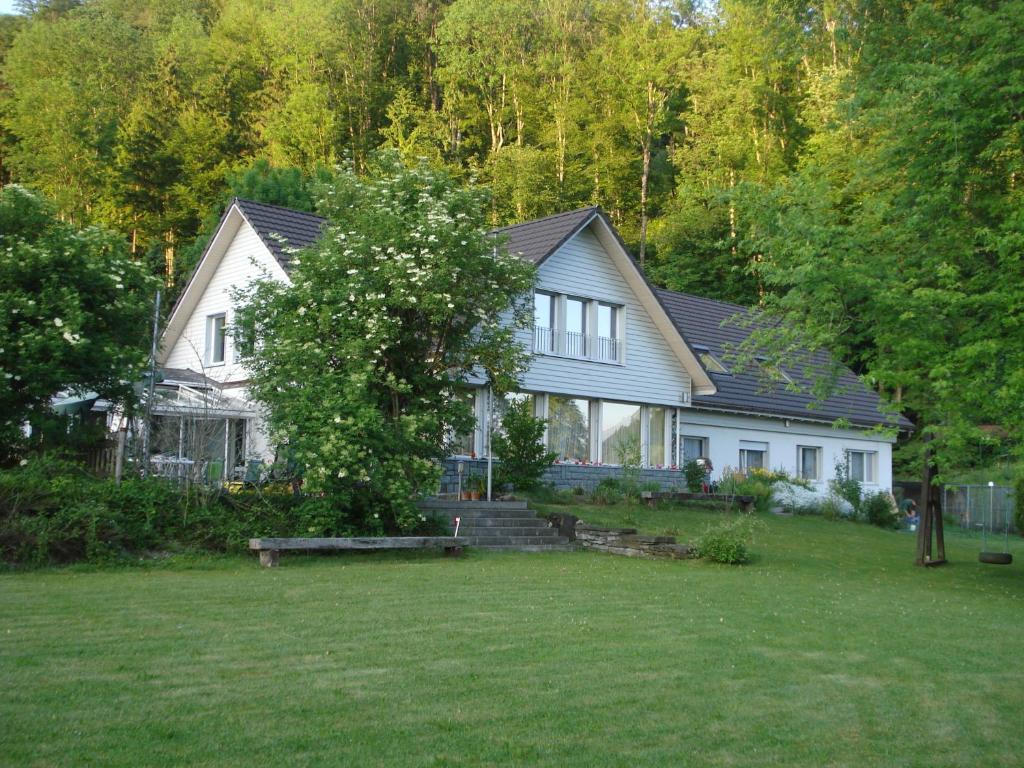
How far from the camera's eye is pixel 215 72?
50938 millimetres

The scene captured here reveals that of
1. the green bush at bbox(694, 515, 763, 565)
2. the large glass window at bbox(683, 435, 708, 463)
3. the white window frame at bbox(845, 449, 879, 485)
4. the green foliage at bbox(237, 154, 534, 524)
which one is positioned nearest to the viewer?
the green foliage at bbox(237, 154, 534, 524)

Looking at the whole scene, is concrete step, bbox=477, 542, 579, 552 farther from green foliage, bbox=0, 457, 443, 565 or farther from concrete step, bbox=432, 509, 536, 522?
green foliage, bbox=0, 457, 443, 565

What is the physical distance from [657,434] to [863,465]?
Answer: 10981 mm

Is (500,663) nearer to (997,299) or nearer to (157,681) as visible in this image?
(157,681)

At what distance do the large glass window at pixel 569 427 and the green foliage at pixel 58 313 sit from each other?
1125cm

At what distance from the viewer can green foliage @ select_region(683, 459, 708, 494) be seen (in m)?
29.1

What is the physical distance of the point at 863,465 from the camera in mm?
36969

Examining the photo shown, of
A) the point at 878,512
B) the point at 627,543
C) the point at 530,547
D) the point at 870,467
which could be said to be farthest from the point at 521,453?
the point at 870,467

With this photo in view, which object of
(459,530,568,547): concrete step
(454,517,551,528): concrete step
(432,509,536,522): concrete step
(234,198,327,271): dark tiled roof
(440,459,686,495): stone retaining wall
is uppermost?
(234,198,327,271): dark tiled roof

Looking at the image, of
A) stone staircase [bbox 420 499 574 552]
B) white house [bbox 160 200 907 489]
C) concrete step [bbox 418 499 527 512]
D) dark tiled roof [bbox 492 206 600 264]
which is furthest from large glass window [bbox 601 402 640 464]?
stone staircase [bbox 420 499 574 552]

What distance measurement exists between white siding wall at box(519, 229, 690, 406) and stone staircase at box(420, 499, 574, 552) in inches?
225

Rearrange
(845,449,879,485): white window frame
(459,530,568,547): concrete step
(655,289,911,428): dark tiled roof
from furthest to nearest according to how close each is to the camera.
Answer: (845,449,879,485): white window frame, (655,289,911,428): dark tiled roof, (459,530,568,547): concrete step

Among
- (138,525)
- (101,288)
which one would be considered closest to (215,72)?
(101,288)

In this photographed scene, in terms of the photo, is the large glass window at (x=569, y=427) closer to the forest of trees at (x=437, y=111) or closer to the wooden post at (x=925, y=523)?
the wooden post at (x=925, y=523)
